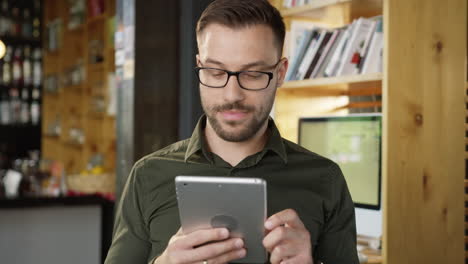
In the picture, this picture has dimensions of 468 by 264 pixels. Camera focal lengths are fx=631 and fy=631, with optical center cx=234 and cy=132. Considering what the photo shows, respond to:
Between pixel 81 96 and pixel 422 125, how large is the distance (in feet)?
17.1

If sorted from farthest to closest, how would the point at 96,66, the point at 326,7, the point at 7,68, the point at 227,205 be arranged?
1. the point at 7,68
2. the point at 96,66
3. the point at 326,7
4. the point at 227,205

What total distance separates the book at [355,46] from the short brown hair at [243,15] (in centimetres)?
129

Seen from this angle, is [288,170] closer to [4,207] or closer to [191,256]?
[191,256]

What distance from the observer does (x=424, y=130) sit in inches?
101

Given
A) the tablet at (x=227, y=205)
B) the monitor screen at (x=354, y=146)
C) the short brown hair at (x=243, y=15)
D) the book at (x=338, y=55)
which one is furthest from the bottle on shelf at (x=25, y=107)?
the tablet at (x=227, y=205)

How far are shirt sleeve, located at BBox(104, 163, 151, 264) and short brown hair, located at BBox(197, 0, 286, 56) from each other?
1.45 feet

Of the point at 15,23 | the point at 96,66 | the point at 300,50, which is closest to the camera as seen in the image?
the point at 300,50

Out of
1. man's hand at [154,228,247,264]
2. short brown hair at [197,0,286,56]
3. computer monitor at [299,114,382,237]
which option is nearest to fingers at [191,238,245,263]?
man's hand at [154,228,247,264]

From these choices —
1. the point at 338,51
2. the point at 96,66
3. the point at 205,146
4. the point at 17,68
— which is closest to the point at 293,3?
the point at 338,51

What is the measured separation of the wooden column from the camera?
2.46 metres

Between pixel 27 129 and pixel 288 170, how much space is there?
630 cm

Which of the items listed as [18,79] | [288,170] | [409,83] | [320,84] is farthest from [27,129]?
[288,170]

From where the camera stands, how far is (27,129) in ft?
24.2

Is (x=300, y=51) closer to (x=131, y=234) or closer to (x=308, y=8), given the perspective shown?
(x=308, y=8)
